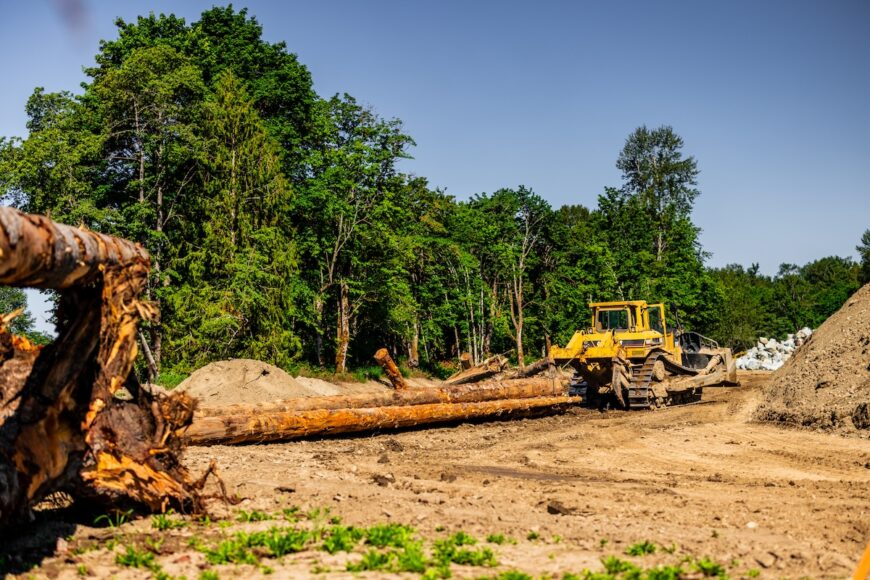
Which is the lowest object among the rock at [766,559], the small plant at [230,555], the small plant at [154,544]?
the rock at [766,559]

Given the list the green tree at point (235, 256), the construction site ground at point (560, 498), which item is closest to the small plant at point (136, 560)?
the construction site ground at point (560, 498)

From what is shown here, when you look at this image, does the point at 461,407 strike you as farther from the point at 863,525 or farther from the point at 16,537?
the point at 16,537

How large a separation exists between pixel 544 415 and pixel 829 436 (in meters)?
6.94

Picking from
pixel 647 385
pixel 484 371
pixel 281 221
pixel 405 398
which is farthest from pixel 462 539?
pixel 281 221

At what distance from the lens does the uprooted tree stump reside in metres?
5.61

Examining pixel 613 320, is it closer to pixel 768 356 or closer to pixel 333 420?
pixel 333 420

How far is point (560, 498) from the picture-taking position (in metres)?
8.66

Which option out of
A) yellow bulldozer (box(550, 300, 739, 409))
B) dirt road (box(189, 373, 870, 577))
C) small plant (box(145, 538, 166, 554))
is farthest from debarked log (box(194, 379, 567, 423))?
small plant (box(145, 538, 166, 554))

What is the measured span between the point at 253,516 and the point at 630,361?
53.2 feet

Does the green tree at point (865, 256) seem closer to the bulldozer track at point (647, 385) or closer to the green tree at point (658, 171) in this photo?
the green tree at point (658, 171)

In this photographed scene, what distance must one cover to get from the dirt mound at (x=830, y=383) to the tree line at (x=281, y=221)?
12.3m

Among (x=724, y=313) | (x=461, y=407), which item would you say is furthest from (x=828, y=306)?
(x=461, y=407)

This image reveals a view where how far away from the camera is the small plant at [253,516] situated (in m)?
7.30

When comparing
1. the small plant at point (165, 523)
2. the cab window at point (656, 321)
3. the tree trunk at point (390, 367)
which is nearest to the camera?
the small plant at point (165, 523)
